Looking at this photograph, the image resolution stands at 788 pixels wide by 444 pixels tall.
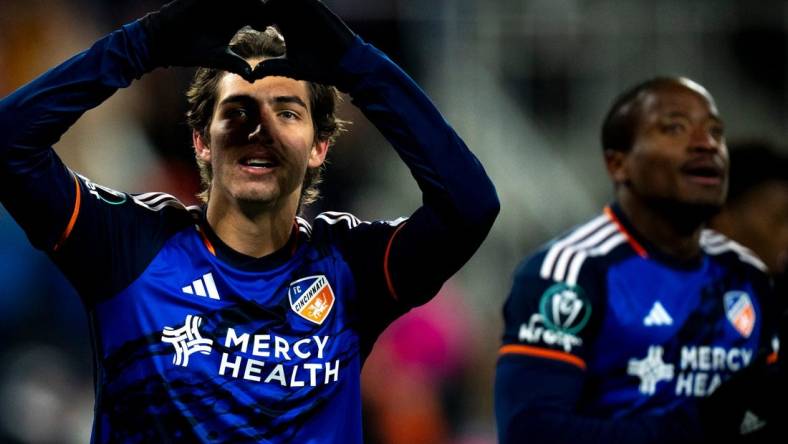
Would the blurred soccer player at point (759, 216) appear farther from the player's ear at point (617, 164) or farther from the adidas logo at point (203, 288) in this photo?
the adidas logo at point (203, 288)

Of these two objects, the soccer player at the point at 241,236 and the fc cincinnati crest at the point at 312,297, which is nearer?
the soccer player at the point at 241,236

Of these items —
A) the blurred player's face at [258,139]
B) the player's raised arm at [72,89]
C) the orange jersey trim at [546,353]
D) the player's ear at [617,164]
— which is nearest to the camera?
the player's raised arm at [72,89]

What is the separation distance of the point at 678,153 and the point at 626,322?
0.61 metres

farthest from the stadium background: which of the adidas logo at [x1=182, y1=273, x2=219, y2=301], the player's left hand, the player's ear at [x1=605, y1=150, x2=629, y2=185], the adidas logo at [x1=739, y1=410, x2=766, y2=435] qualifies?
the player's left hand

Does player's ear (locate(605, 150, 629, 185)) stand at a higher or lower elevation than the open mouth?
higher

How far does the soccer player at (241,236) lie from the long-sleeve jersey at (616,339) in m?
0.77

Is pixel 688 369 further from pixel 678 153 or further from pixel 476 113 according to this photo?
pixel 476 113

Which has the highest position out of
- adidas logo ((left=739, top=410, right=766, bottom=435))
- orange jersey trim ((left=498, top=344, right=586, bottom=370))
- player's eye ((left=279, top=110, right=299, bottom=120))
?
player's eye ((left=279, top=110, right=299, bottom=120))

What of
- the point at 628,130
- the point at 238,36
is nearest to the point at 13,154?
the point at 238,36

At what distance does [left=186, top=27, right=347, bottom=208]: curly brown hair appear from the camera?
2.83 meters

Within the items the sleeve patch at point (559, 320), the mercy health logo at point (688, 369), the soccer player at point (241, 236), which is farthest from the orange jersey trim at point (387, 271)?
the mercy health logo at point (688, 369)

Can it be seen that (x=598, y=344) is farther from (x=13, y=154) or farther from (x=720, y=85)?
(x=720, y=85)

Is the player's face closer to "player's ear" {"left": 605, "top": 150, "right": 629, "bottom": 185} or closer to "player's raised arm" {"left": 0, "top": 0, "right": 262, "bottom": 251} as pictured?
"player's ear" {"left": 605, "top": 150, "right": 629, "bottom": 185}

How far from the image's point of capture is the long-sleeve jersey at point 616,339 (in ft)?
11.2
